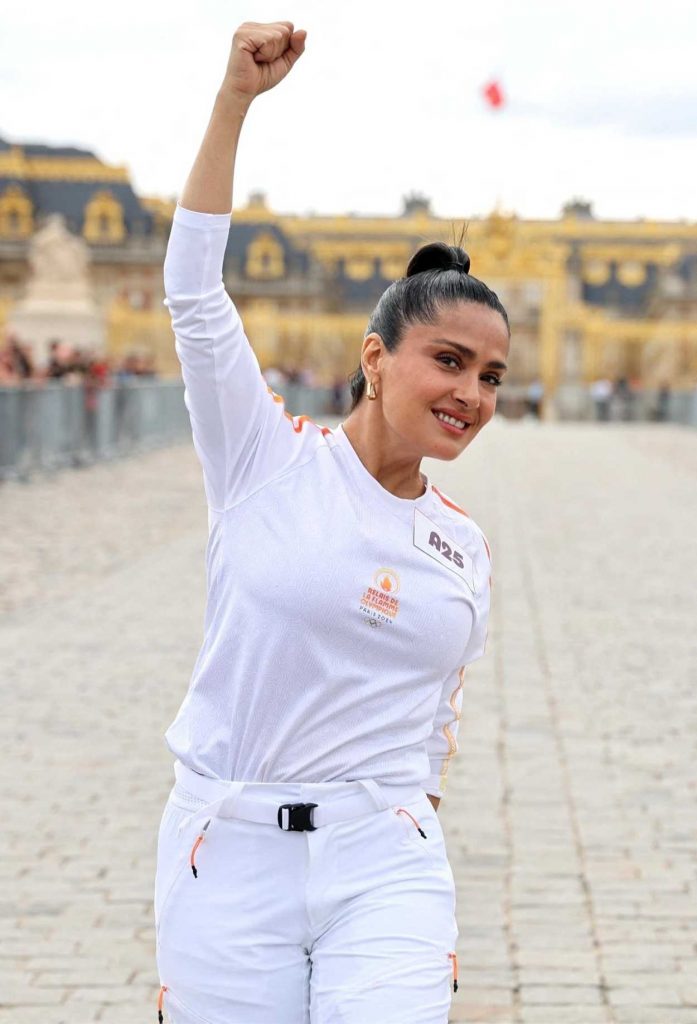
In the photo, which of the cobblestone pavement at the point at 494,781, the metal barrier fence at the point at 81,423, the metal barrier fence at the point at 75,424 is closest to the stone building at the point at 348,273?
the metal barrier fence at the point at 81,423

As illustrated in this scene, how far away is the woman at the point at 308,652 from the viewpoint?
103 inches

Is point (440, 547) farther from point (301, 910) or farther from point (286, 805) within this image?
point (301, 910)

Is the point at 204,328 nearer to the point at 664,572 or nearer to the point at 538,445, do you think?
the point at 664,572

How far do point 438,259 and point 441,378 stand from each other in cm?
24

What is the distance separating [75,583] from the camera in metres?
12.0

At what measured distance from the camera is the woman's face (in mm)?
2795

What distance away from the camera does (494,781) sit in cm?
653

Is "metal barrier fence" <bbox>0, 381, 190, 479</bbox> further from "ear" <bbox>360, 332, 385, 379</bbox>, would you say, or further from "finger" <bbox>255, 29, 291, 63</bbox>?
"finger" <bbox>255, 29, 291, 63</bbox>

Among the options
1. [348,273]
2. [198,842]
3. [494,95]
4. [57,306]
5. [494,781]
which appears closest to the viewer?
[198,842]

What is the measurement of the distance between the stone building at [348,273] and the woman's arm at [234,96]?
48.7 metres

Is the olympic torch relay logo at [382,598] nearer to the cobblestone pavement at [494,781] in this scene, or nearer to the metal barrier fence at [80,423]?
the cobblestone pavement at [494,781]

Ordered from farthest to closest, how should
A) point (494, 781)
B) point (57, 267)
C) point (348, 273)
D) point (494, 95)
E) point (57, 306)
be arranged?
point (348, 273), point (57, 267), point (57, 306), point (494, 95), point (494, 781)

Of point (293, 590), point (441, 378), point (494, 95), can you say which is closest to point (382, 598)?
point (293, 590)

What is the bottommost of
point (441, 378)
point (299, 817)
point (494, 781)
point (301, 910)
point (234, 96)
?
point (494, 781)
